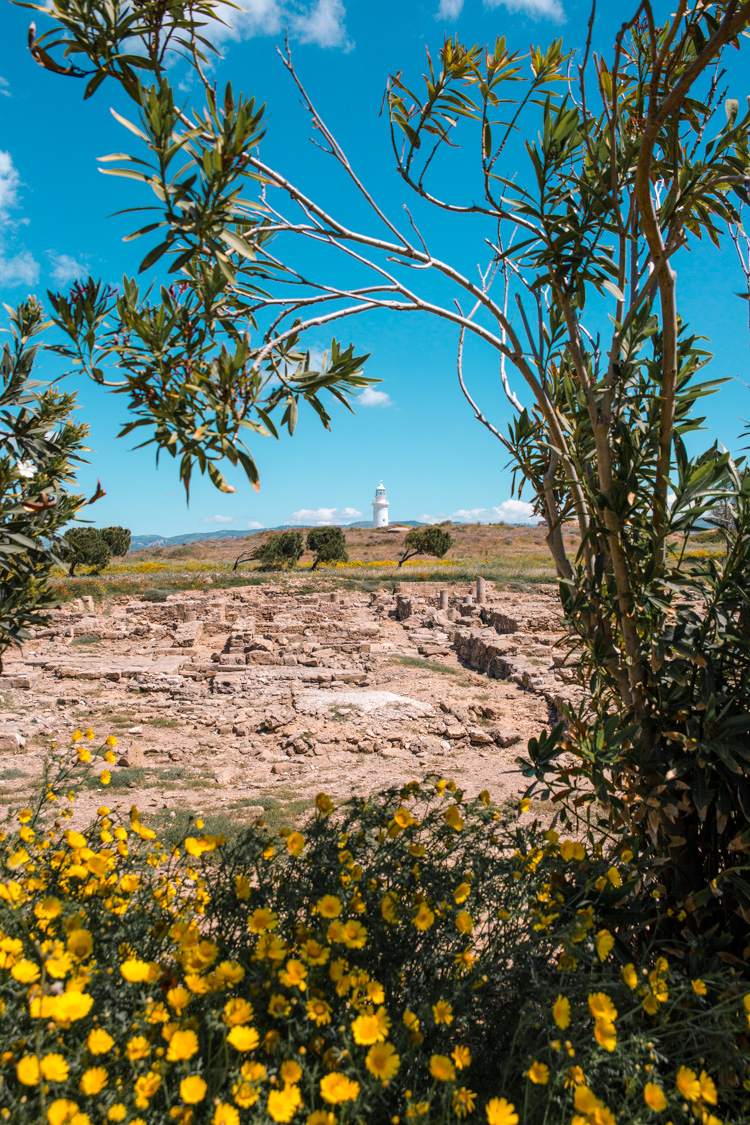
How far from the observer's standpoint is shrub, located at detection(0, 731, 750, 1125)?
3.65ft

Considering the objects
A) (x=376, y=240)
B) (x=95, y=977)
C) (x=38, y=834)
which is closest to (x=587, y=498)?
(x=376, y=240)

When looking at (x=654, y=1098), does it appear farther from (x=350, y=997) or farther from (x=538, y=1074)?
(x=350, y=997)

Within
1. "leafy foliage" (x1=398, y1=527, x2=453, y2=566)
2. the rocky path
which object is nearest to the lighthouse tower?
"leafy foliage" (x1=398, y1=527, x2=453, y2=566)

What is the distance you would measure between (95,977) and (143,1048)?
1.21 ft

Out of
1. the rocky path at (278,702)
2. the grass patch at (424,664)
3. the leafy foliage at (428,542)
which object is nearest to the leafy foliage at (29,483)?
the rocky path at (278,702)

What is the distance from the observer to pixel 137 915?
1669 millimetres

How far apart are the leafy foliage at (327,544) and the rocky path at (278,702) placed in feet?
62.3

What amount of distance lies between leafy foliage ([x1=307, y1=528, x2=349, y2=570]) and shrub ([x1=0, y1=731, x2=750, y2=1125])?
108ft

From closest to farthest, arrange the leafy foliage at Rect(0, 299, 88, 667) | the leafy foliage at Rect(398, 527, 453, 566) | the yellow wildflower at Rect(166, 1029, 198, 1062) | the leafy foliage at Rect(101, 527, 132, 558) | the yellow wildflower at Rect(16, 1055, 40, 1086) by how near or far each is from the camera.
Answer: the yellow wildflower at Rect(16, 1055, 40, 1086), the yellow wildflower at Rect(166, 1029, 198, 1062), the leafy foliage at Rect(0, 299, 88, 667), the leafy foliage at Rect(101, 527, 132, 558), the leafy foliage at Rect(398, 527, 453, 566)

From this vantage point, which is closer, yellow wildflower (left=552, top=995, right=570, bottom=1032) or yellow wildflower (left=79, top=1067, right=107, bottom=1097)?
yellow wildflower (left=79, top=1067, right=107, bottom=1097)

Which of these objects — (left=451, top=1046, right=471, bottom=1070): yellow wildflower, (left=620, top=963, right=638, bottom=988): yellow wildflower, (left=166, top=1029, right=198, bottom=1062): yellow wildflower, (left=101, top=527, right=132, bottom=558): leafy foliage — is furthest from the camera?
(left=101, top=527, right=132, bottom=558): leafy foliage

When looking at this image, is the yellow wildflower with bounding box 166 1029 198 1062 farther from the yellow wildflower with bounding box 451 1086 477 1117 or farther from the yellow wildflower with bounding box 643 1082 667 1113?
the yellow wildflower with bounding box 643 1082 667 1113

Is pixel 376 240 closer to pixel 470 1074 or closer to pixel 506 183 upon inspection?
pixel 506 183

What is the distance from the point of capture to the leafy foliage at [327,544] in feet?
115
